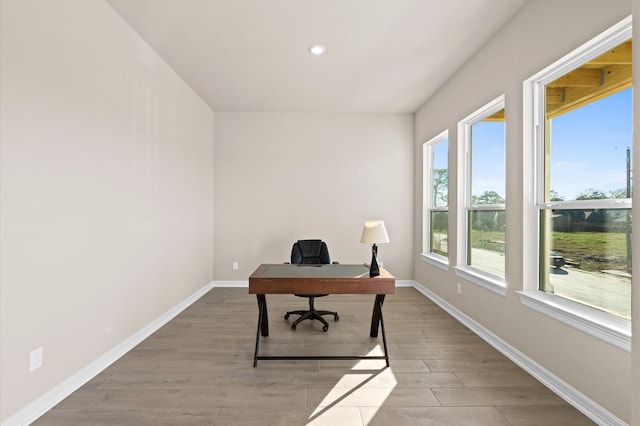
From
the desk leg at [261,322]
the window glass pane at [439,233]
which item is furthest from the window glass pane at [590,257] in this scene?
the desk leg at [261,322]

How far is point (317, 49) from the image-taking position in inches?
136

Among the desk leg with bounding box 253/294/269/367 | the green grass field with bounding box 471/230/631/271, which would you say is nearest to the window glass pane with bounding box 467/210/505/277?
the green grass field with bounding box 471/230/631/271

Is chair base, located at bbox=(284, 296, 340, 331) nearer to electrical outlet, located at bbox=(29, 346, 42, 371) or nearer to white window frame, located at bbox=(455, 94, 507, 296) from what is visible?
white window frame, located at bbox=(455, 94, 507, 296)

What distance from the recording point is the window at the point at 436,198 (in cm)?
472

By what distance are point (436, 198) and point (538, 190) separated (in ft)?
7.92

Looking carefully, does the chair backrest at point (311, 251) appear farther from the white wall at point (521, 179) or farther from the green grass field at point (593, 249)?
the green grass field at point (593, 249)

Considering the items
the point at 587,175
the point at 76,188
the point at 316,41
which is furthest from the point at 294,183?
the point at 587,175

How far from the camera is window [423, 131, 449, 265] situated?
15.5 ft

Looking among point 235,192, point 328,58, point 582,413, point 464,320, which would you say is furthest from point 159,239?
point 582,413

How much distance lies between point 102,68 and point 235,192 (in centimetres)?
306

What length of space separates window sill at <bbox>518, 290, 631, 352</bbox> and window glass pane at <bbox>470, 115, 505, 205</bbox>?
1037 millimetres

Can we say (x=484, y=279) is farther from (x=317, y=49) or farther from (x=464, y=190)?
(x=317, y=49)

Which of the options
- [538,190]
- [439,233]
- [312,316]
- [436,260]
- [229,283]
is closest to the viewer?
[538,190]

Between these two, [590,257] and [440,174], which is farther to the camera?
[440,174]
